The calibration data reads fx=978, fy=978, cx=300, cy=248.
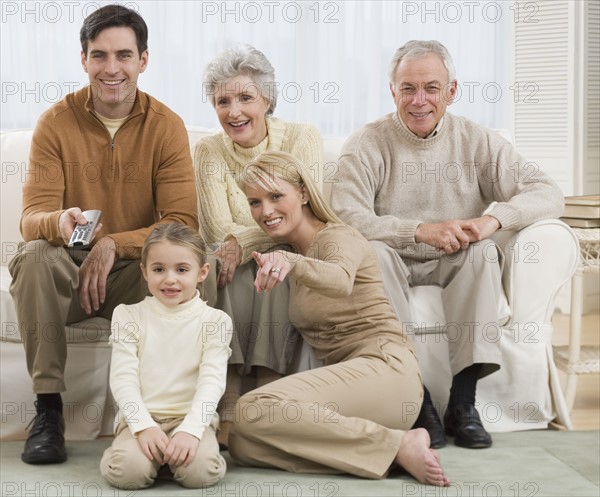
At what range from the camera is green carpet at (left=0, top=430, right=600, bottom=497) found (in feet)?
7.10

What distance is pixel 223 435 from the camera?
2494mm

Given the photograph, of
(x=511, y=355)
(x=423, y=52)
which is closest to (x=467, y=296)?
(x=511, y=355)

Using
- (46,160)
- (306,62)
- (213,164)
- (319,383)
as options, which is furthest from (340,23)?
(319,383)

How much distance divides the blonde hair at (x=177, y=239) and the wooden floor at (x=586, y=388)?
1243 mm

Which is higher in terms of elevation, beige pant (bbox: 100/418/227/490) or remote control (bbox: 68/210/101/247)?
remote control (bbox: 68/210/101/247)

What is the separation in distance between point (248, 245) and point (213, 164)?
0.33 metres

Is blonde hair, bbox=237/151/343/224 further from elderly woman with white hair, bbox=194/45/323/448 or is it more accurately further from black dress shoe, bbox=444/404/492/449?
black dress shoe, bbox=444/404/492/449

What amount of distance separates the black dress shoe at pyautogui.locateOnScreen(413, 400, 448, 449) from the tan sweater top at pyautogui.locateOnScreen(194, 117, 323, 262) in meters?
0.70

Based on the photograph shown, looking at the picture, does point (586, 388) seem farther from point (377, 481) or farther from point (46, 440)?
point (46, 440)

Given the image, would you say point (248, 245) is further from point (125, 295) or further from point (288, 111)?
point (288, 111)

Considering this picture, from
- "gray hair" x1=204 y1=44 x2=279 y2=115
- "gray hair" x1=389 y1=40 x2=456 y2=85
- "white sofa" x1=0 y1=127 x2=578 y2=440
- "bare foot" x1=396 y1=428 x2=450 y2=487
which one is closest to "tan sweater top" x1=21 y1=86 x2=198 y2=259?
"gray hair" x1=204 y1=44 x2=279 y2=115

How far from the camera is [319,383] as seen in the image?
7.61 feet

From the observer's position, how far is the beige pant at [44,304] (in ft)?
7.97

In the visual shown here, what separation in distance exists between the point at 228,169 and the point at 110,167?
0.35 metres
